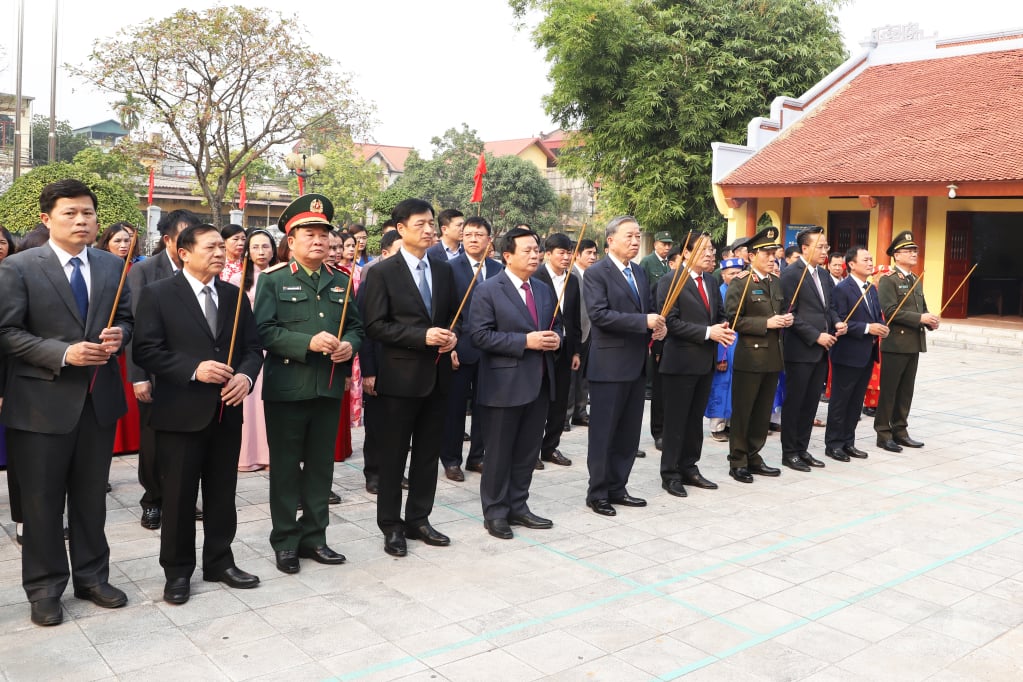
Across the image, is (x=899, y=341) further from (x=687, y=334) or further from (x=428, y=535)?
(x=428, y=535)

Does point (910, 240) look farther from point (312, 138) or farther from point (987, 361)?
point (312, 138)

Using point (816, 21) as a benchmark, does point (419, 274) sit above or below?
below

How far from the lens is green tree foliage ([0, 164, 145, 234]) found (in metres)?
16.0

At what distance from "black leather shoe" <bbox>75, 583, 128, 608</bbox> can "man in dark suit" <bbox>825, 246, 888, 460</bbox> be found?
17.4 ft

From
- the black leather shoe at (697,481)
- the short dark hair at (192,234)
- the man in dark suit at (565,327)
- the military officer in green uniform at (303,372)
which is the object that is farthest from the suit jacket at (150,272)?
the black leather shoe at (697,481)

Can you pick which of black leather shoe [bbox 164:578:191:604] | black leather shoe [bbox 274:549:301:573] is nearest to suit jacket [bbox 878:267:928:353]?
black leather shoe [bbox 274:549:301:573]

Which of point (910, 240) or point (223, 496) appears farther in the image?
point (910, 240)

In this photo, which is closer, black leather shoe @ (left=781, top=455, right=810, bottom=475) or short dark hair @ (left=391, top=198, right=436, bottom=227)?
short dark hair @ (left=391, top=198, right=436, bottom=227)

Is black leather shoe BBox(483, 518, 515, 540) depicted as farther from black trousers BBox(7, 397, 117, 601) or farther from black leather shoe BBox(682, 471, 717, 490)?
black trousers BBox(7, 397, 117, 601)

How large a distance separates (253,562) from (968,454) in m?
5.80

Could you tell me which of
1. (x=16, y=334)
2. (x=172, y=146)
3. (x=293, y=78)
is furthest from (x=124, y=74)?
(x=16, y=334)

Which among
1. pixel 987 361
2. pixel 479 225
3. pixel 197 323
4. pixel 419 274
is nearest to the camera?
pixel 197 323

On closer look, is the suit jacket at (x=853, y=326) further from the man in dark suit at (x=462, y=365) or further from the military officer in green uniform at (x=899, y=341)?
the man in dark suit at (x=462, y=365)

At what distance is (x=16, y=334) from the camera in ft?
12.2
